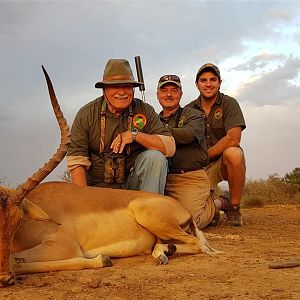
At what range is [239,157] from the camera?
7.71m

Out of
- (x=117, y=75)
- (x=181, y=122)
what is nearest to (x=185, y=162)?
(x=181, y=122)

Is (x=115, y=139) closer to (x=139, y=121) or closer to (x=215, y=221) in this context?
(x=139, y=121)

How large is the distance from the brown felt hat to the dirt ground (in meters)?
2.15

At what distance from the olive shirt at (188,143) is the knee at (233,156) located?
1.45 ft

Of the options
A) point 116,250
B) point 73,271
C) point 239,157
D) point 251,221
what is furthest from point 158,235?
point 251,221

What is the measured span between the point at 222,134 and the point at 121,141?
2314mm

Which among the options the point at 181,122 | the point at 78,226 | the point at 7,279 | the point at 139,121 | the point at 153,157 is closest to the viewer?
the point at 7,279

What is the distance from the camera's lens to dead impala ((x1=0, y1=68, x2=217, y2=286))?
13.9ft

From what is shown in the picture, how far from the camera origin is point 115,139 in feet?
20.1

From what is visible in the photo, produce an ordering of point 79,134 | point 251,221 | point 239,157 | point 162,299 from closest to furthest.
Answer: point 162,299 < point 79,134 < point 239,157 < point 251,221

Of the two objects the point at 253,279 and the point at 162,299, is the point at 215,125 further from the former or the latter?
the point at 162,299

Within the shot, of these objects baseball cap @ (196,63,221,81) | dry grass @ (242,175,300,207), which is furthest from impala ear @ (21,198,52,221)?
dry grass @ (242,175,300,207)

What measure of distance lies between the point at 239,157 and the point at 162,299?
4452 mm

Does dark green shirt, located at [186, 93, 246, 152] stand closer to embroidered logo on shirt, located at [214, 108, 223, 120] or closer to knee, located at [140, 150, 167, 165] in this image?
embroidered logo on shirt, located at [214, 108, 223, 120]
